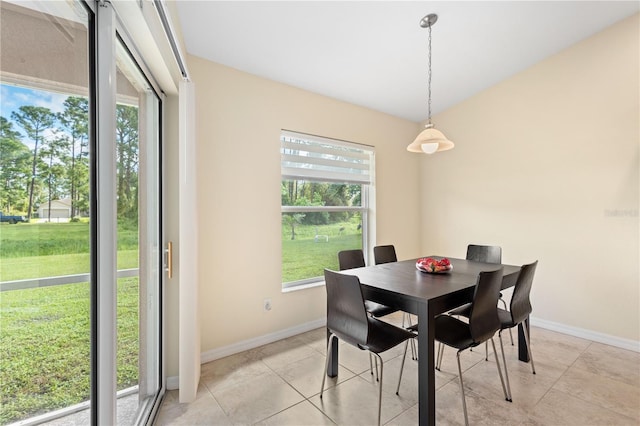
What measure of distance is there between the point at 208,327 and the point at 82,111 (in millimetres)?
2040

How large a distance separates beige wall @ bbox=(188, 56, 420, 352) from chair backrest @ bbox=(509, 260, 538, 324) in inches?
74.4

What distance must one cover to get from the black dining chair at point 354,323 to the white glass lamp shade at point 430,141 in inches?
52.1

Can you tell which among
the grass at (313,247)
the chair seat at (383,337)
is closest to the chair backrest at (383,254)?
the grass at (313,247)

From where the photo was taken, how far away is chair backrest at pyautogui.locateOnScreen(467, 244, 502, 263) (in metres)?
2.96

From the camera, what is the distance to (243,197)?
2.79 m

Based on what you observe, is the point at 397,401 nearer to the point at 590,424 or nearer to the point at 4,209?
the point at 590,424

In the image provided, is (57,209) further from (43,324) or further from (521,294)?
(521,294)

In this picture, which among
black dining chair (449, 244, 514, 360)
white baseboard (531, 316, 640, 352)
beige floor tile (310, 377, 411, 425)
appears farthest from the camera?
black dining chair (449, 244, 514, 360)

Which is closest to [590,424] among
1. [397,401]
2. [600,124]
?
[397,401]

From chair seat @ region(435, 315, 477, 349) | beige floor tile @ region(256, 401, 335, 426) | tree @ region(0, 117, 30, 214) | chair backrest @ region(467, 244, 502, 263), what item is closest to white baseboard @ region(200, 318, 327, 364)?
beige floor tile @ region(256, 401, 335, 426)

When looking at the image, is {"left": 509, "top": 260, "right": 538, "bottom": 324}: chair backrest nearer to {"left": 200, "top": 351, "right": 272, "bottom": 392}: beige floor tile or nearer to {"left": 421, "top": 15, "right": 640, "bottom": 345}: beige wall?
{"left": 421, "top": 15, "right": 640, "bottom": 345}: beige wall

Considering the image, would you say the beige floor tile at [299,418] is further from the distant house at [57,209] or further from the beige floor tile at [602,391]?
the beige floor tile at [602,391]

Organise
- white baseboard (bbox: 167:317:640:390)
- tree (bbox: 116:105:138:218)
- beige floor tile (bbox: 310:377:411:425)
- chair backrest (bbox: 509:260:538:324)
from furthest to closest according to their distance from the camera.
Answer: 1. white baseboard (bbox: 167:317:640:390)
2. chair backrest (bbox: 509:260:538:324)
3. beige floor tile (bbox: 310:377:411:425)
4. tree (bbox: 116:105:138:218)

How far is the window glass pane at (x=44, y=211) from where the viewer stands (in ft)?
2.63
